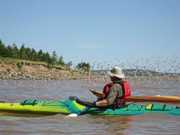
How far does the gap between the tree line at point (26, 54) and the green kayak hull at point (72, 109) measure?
93329 millimetres

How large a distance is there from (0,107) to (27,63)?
93784mm

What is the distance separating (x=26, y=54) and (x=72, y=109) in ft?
349

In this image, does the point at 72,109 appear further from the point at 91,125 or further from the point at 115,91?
the point at 91,125

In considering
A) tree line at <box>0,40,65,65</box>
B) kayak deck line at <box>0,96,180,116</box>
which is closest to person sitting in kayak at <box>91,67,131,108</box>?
kayak deck line at <box>0,96,180,116</box>

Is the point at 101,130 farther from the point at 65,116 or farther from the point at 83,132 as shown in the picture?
the point at 65,116

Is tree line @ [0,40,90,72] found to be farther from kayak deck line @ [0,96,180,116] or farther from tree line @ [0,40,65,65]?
kayak deck line @ [0,96,180,116]

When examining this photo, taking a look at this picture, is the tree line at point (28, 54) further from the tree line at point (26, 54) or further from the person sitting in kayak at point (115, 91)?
the person sitting in kayak at point (115, 91)

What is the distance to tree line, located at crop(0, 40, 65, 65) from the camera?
10938cm

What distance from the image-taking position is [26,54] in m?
117

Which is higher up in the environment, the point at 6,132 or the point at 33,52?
the point at 33,52

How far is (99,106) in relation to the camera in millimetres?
11359

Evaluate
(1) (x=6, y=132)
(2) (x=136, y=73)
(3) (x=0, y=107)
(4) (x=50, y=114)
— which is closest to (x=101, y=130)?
(1) (x=6, y=132)

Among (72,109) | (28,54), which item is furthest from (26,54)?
(72,109)

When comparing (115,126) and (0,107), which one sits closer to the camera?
(115,126)
